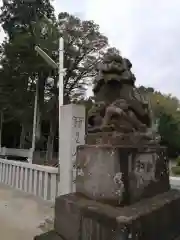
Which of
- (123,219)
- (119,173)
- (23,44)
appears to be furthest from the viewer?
(23,44)

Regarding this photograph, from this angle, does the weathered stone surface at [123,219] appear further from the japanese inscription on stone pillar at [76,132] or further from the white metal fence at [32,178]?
the white metal fence at [32,178]

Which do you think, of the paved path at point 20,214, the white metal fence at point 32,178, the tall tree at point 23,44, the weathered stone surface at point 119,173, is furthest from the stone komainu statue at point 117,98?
the tall tree at point 23,44

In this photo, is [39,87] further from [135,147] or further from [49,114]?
[135,147]

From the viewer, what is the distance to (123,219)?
1843mm

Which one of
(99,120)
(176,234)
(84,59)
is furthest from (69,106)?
(84,59)

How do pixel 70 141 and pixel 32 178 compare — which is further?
pixel 32 178

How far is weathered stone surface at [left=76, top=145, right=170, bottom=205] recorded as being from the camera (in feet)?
6.75

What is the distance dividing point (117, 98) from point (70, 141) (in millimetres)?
1739

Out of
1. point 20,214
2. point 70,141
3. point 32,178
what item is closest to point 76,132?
point 70,141

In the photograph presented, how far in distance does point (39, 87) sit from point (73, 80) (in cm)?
277

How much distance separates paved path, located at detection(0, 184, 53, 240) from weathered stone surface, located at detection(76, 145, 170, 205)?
1350 mm

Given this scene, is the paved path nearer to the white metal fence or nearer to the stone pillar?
the white metal fence

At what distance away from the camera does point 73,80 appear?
18516mm

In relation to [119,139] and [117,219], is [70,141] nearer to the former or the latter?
[119,139]
